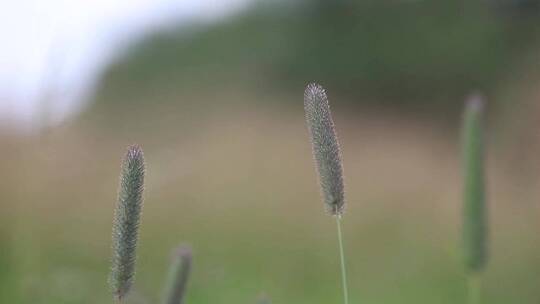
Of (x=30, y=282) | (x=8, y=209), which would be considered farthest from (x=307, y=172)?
(x=30, y=282)

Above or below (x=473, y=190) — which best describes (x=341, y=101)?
above

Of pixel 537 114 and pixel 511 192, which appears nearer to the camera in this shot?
pixel 511 192

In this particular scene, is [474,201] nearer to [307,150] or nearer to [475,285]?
[475,285]

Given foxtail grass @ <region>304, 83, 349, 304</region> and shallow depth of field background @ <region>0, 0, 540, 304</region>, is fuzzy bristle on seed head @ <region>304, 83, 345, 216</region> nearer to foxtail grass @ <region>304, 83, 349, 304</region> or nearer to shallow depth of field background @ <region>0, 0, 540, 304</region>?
foxtail grass @ <region>304, 83, 349, 304</region>

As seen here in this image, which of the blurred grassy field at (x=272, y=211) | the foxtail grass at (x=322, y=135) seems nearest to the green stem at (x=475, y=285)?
the foxtail grass at (x=322, y=135)

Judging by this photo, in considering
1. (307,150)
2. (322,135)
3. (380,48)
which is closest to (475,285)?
(322,135)

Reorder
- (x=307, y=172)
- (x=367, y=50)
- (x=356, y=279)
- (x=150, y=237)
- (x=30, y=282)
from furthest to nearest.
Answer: (x=367, y=50), (x=307, y=172), (x=150, y=237), (x=356, y=279), (x=30, y=282)

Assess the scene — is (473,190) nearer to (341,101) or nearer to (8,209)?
(8,209)
